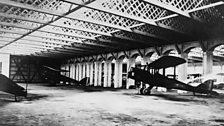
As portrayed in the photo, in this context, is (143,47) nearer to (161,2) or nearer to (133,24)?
(133,24)

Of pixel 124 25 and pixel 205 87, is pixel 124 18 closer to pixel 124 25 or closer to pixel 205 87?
pixel 124 25

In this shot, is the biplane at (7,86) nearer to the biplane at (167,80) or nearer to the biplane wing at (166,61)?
the biplane at (167,80)

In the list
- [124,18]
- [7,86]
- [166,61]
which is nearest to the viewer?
[7,86]

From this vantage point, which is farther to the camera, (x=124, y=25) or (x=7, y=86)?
(x=124, y=25)

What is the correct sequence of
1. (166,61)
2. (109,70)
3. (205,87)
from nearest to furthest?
(166,61) < (205,87) < (109,70)

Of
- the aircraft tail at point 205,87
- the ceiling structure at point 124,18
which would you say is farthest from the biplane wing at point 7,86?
the aircraft tail at point 205,87

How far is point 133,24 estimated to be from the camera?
53.5 feet

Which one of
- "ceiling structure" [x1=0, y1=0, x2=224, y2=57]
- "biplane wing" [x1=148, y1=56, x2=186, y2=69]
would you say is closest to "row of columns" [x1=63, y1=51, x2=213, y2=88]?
"ceiling structure" [x1=0, y1=0, x2=224, y2=57]

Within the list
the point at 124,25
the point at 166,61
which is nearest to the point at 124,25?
the point at 124,25

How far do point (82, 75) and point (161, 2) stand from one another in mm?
26347

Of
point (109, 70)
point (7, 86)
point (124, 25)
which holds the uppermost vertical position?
point (124, 25)

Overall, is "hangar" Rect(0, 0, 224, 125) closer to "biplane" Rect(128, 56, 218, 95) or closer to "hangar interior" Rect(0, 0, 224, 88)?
"hangar interior" Rect(0, 0, 224, 88)

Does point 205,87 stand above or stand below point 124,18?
below

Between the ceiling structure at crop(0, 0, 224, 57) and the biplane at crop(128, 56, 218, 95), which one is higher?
the ceiling structure at crop(0, 0, 224, 57)
